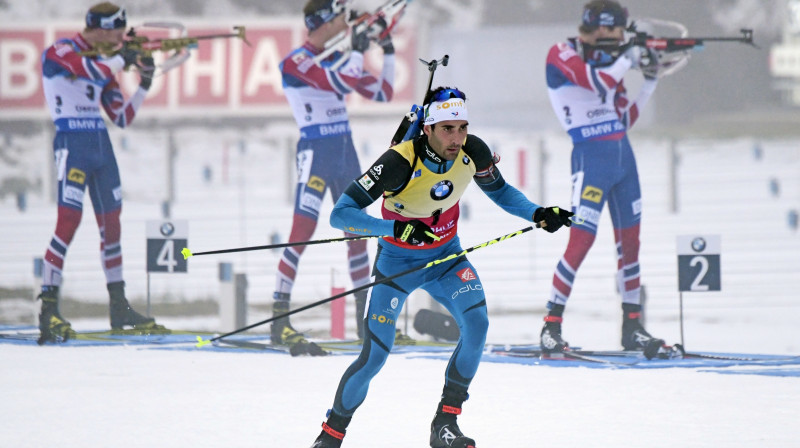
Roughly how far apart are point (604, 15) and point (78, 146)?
4.28 m

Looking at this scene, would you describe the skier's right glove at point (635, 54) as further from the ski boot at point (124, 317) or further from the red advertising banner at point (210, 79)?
the red advertising banner at point (210, 79)

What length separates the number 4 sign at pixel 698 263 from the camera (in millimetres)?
7789

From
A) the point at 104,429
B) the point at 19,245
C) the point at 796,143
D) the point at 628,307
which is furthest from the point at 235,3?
the point at 104,429

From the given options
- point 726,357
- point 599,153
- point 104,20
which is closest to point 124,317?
point 104,20

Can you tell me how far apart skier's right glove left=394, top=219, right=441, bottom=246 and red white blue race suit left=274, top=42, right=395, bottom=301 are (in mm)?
3678

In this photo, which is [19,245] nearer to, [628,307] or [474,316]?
[628,307]

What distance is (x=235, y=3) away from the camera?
23.0 metres

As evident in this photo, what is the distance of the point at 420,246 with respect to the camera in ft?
17.1

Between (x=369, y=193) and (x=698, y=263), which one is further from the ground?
(x=369, y=193)

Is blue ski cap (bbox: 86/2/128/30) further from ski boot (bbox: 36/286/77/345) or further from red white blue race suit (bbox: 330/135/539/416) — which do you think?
red white blue race suit (bbox: 330/135/539/416)

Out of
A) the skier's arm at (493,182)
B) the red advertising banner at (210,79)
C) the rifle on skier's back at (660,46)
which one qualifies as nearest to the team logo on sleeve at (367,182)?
the skier's arm at (493,182)

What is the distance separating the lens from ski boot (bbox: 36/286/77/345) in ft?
28.1

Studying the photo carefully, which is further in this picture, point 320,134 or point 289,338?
point 320,134

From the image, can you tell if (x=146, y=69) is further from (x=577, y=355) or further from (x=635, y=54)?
(x=577, y=355)
